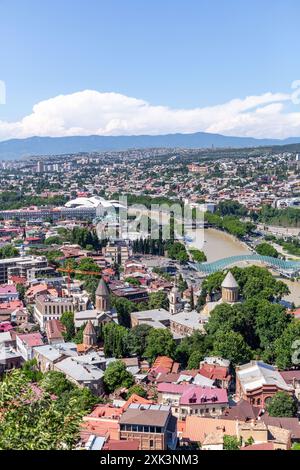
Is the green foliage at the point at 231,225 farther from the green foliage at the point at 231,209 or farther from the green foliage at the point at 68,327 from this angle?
the green foliage at the point at 68,327

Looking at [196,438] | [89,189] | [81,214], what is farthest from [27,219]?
[196,438]

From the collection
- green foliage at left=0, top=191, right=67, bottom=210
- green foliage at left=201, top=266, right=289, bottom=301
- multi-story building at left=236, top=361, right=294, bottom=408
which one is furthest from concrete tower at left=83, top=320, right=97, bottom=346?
green foliage at left=0, top=191, right=67, bottom=210

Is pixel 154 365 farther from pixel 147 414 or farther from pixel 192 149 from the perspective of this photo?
pixel 192 149

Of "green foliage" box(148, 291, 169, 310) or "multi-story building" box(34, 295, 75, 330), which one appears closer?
"multi-story building" box(34, 295, 75, 330)

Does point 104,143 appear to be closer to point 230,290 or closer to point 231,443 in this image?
point 230,290

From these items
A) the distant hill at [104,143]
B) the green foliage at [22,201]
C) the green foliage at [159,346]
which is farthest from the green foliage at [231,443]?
the distant hill at [104,143]

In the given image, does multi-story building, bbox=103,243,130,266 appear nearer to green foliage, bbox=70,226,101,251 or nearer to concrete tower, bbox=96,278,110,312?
green foliage, bbox=70,226,101,251
